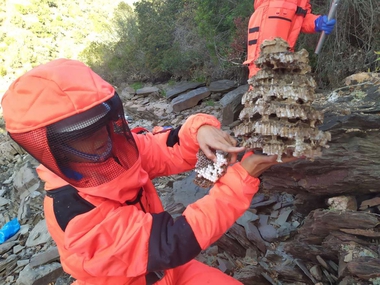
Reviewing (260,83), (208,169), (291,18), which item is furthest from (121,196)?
(291,18)

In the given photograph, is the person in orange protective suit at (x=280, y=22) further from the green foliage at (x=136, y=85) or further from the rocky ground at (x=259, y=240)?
the green foliage at (x=136, y=85)

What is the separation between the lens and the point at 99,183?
165 cm

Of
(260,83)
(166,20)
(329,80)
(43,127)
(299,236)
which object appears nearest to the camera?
(43,127)

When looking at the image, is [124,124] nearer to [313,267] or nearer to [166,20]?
[313,267]

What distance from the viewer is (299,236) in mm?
2934

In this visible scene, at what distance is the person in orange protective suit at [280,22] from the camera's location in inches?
180

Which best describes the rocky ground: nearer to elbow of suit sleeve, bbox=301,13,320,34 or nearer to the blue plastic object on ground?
the blue plastic object on ground

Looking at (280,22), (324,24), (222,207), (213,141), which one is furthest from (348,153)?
(324,24)

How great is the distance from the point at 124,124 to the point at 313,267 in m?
2.09

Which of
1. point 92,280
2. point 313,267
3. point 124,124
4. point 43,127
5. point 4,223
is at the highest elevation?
point 43,127

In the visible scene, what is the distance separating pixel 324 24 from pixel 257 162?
13.2 feet

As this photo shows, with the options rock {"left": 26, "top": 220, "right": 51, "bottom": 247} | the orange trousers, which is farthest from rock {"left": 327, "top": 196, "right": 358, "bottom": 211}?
rock {"left": 26, "top": 220, "right": 51, "bottom": 247}

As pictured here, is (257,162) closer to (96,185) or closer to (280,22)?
(96,185)

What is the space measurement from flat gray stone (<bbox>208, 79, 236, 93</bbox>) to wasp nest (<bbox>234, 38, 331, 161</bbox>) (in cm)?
706
